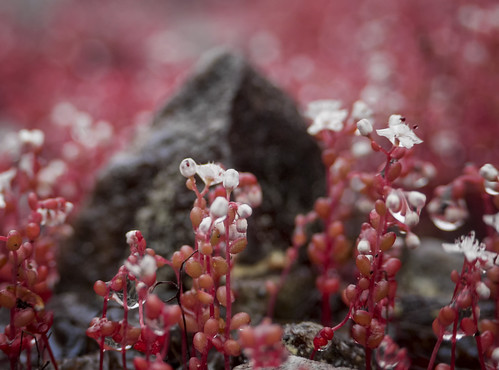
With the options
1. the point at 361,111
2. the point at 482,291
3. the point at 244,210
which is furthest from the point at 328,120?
the point at 482,291

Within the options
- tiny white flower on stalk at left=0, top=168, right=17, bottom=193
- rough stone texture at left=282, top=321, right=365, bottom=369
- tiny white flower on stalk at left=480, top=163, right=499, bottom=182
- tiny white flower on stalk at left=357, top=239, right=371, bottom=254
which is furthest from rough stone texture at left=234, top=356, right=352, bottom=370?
tiny white flower on stalk at left=0, top=168, right=17, bottom=193

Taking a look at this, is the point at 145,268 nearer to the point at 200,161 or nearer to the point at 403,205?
the point at 403,205

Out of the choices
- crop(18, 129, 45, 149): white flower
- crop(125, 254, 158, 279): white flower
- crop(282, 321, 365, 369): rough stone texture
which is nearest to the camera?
crop(125, 254, 158, 279): white flower

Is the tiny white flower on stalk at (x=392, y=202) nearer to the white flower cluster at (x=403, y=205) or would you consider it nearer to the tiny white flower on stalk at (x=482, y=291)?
the white flower cluster at (x=403, y=205)

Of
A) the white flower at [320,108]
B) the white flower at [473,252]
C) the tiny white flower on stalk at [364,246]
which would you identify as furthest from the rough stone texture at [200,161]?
the white flower at [473,252]

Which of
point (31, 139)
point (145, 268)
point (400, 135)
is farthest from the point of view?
point (31, 139)

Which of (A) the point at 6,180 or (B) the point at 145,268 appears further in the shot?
(A) the point at 6,180

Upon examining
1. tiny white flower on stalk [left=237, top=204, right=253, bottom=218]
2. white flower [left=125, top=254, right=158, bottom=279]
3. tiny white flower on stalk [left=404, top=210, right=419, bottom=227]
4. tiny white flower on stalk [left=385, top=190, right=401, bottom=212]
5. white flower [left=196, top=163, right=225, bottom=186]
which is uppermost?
white flower [left=196, top=163, right=225, bottom=186]

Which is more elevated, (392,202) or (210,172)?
(210,172)

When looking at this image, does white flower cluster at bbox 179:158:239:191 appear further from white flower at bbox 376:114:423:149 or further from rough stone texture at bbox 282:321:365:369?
rough stone texture at bbox 282:321:365:369

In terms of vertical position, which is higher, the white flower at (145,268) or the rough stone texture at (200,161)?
the rough stone texture at (200,161)
